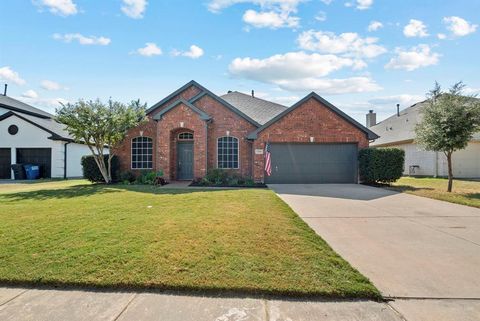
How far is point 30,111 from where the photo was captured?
Answer: 27344 millimetres

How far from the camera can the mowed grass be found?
321cm

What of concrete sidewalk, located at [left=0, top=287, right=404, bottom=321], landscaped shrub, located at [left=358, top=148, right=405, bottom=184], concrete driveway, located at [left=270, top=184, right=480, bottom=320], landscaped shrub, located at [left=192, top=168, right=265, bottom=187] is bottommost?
concrete sidewalk, located at [left=0, top=287, right=404, bottom=321]

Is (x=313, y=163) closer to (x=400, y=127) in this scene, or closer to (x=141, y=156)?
(x=141, y=156)

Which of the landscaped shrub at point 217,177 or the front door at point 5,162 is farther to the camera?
the front door at point 5,162

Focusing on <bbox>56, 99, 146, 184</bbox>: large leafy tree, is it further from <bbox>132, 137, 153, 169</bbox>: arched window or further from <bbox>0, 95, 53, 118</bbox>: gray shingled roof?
<bbox>0, 95, 53, 118</bbox>: gray shingled roof

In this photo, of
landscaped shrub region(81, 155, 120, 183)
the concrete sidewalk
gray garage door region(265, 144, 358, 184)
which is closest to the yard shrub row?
gray garage door region(265, 144, 358, 184)

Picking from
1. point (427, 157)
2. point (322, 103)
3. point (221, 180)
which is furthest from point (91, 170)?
point (427, 157)

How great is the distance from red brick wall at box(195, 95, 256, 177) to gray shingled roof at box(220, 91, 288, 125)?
201 cm

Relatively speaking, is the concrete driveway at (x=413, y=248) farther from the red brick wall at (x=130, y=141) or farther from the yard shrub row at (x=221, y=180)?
the red brick wall at (x=130, y=141)

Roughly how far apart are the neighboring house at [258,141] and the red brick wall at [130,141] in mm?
56

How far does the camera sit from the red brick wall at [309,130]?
1445cm

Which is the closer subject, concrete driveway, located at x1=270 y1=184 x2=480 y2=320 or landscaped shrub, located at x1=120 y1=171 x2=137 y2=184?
concrete driveway, located at x1=270 y1=184 x2=480 y2=320

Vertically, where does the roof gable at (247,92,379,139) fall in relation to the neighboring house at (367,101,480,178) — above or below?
above

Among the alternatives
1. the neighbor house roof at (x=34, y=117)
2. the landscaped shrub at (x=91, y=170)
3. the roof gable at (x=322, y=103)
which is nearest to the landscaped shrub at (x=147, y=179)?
the landscaped shrub at (x=91, y=170)
